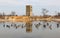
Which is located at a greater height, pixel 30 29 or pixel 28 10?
pixel 28 10

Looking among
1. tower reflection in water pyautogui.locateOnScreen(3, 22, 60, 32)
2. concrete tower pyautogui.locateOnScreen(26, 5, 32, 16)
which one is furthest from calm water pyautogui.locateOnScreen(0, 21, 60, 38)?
concrete tower pyautogui.locateOnScreen(26, 5, 32, 16)

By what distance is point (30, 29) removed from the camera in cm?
215

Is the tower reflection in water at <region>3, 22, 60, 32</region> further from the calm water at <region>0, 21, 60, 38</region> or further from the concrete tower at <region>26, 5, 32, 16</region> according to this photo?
the concrete tower at <region>26, 5, 32, 16</region>

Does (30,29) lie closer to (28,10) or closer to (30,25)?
(30,25)

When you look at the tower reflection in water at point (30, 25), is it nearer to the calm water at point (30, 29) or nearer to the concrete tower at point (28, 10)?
the calm water at point (30, 29)

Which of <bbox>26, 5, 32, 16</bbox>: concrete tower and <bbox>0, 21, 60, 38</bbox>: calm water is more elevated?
<bbox>26, 5, 32, 16</bbox>: concrete tower

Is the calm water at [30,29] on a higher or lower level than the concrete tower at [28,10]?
lower

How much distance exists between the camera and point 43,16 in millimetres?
2215

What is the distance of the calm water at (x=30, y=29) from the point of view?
81.4 inches

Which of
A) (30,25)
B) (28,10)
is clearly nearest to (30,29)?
(30,25)

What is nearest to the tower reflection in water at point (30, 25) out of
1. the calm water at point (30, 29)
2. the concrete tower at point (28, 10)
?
the calm water at point (30, 29)

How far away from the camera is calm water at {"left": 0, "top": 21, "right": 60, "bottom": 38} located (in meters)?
2.07

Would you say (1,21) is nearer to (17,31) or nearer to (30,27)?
(17,31)

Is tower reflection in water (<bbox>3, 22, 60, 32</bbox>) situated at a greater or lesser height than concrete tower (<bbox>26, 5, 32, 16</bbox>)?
lesser
